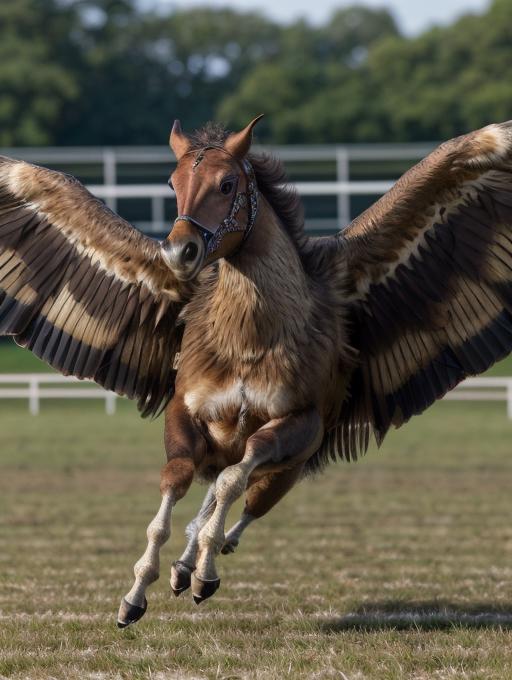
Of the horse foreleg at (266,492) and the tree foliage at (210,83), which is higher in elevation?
the tree foliage at (210,83)

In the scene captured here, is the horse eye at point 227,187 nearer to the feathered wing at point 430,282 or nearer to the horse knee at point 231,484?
the feathered wing at point 430,282

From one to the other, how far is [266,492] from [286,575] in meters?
1.95

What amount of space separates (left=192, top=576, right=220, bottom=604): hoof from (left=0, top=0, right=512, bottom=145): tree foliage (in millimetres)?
44563

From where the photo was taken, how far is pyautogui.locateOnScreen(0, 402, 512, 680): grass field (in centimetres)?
621

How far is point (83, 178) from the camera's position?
43531 millimetres

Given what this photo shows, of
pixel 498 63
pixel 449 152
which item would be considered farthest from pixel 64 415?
pixel 498 63

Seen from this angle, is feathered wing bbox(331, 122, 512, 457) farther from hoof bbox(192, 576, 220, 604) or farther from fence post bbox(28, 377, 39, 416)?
fence post bbox(28, 377, 39, 416)

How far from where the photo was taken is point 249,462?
6.47 meters

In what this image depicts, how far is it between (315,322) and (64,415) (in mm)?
18706

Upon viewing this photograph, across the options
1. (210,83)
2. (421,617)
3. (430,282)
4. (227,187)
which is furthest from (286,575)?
(210,83)

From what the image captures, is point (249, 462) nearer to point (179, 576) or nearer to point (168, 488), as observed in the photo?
point (168, 488)

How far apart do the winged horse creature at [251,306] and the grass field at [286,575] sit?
399mm

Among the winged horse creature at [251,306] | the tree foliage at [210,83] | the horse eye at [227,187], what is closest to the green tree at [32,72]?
the tree foliage at [210,83]

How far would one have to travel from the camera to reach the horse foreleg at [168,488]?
627cm
